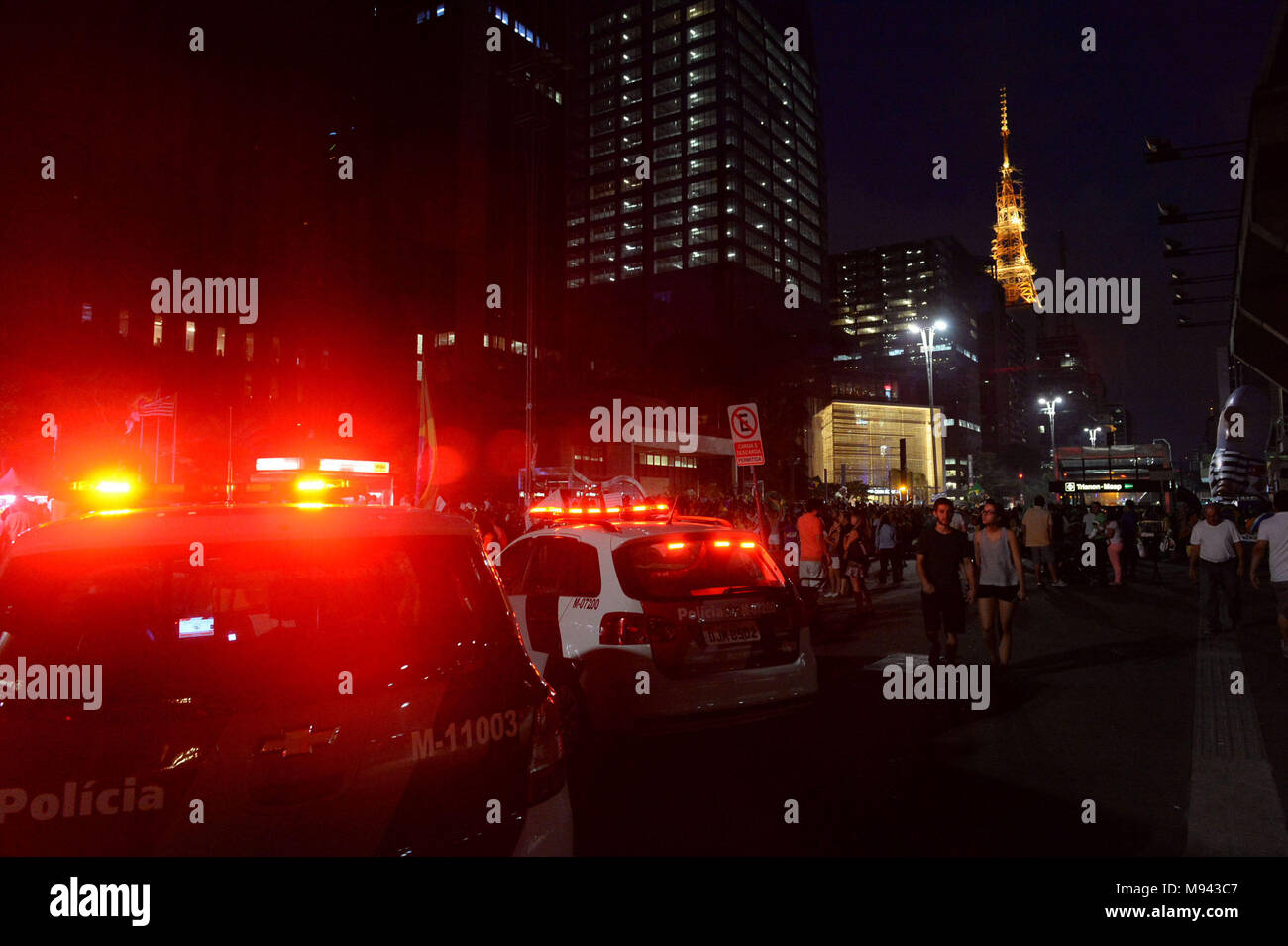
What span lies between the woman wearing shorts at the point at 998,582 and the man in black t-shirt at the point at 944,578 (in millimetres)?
198

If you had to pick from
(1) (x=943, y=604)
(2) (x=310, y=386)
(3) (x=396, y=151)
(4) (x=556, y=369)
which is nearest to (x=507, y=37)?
(3) (x=396, y=151)

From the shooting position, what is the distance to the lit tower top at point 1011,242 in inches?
6772

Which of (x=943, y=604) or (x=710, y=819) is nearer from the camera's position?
(x=710, y=819)

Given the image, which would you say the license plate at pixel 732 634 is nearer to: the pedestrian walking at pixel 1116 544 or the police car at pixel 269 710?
the police car at pixel 269 710

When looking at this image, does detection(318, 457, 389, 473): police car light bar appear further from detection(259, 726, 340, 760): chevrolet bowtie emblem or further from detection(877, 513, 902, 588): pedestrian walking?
detection(259, 726, 340, 760): chevrolet bowtie emblem

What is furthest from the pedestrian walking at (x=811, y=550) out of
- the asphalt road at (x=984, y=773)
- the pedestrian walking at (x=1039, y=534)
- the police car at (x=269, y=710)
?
the police car at (x=269, y=710)

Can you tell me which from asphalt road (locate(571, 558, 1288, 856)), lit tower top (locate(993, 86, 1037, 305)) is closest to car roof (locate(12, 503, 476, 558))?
asphalt road (locate(571, 558, 1288, 856))

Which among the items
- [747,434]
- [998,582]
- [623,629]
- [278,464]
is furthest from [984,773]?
[278,464]

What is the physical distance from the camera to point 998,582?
7938mm

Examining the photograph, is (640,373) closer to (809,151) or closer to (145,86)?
(145,86)

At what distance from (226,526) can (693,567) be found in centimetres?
385

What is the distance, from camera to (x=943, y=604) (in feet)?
26.2
